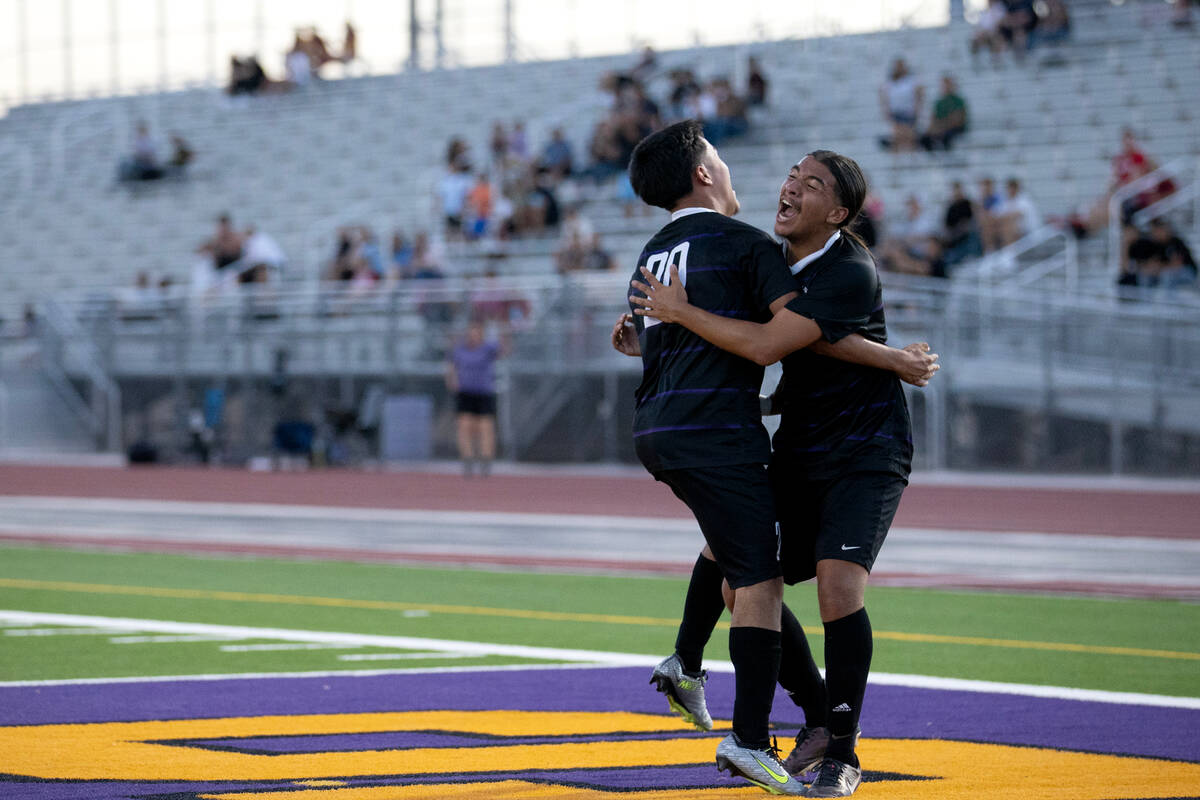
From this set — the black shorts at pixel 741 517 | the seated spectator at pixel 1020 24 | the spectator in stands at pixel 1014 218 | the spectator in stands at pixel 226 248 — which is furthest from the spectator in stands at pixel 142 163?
the black shorts at pixel 741 517

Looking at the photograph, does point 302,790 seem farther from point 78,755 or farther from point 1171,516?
point 1171,516

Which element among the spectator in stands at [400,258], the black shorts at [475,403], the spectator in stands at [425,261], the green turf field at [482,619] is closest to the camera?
the green turf field at [482,619]

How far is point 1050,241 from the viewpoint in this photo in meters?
23.3

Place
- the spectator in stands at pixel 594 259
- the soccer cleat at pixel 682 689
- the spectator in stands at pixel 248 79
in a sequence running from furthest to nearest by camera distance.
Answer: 1. the spectator in stands at pixel 248 79
2. the spectator in stands at pixel 594 259
3. the soccer cleat at pixel 682 689

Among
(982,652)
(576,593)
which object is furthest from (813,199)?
(576,593)

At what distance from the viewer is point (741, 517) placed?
5340mm

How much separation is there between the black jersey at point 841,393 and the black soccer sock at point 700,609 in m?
0.49

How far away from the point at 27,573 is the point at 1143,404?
12655mm

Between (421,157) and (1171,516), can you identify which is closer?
(1171,516)

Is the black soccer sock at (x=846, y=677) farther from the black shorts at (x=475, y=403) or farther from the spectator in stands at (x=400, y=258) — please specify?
the spectator in stands at (x=400, y=258)

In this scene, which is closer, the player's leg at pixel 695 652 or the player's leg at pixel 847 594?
the player's leg at pixel 847 594

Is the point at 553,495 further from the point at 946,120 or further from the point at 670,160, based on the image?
the point at 670,160

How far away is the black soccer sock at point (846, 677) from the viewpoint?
541 cm

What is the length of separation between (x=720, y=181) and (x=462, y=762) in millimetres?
1979
